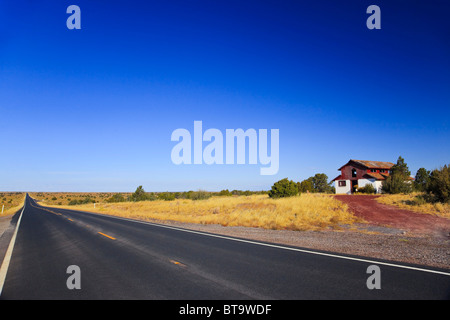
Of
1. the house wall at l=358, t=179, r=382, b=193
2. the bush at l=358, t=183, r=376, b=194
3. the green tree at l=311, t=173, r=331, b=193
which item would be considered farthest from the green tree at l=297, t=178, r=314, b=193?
the bush at l=358, t=183, r=376, b=194

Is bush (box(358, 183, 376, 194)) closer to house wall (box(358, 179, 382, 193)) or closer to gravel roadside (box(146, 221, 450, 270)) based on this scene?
house wall (box(358, 179, 382, 193))

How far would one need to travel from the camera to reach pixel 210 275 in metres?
5.51

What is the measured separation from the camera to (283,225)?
14648mm

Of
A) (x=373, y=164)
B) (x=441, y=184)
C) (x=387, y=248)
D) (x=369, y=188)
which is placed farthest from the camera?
(x=373, y=164)

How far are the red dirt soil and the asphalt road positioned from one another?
25.6 feet

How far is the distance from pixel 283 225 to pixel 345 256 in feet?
25.4

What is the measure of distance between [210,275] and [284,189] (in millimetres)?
26172

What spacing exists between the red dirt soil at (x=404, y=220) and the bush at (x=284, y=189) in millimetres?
9501

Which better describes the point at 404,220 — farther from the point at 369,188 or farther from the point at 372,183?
the point at 372,183

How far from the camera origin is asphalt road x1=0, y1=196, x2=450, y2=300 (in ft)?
14.6

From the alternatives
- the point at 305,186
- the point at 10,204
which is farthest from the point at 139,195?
the point at 305,186
